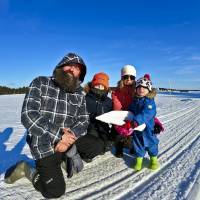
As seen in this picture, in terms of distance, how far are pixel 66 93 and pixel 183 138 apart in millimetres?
3772

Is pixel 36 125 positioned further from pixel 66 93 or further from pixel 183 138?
pixel 183 138

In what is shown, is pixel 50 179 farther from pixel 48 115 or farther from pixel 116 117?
pixel 116 117

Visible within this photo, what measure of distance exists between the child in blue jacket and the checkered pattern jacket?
891mm

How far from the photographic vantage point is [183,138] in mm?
6777

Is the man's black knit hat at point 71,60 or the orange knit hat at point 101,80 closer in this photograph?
the man's black knit hat at point 71,60

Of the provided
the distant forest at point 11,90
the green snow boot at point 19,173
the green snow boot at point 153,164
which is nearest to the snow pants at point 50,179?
the green snow boot at point 19,173

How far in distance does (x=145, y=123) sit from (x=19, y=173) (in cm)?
183

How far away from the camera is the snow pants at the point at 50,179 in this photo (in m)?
3.32

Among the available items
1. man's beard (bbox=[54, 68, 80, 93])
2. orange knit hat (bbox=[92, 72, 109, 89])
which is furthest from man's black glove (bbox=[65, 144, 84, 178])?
orange knit hat (bbox=[92, 72, 109, 89])

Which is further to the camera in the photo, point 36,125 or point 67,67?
point 67,67

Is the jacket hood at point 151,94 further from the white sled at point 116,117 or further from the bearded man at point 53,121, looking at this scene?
the bearded man at point 53,121

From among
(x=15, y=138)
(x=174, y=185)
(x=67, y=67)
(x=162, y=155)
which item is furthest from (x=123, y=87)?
(x=15, y=138)

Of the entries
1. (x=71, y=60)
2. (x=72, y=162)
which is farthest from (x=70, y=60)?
(x=72, y=162)

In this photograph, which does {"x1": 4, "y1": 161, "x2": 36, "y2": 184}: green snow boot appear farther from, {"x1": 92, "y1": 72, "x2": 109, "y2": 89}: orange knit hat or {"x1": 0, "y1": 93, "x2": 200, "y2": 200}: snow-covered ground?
{"x1": 92, "y1": 72, "x2": 109, "y2": 89}: orange knit hat
